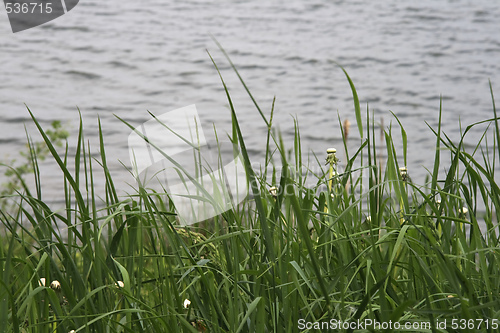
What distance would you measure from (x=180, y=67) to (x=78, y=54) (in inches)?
92.2

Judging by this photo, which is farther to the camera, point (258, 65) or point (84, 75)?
point (258, 65)

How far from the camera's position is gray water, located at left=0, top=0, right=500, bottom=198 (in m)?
9.24

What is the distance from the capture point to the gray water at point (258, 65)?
9242 mm

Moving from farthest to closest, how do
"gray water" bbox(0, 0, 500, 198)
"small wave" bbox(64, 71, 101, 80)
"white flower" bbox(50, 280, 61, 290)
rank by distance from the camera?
"small wave" bbox(64, 71, 101, 80), "gray water" bbox(0, 0, 500, 198), "white flower" bbox(50, 280, 61, 290)

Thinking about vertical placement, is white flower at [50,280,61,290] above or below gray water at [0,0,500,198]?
above

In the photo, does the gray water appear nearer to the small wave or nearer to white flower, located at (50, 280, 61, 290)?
the small wave

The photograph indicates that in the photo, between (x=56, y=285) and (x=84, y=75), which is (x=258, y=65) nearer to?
(x=84, y=75)

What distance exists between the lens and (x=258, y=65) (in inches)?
455

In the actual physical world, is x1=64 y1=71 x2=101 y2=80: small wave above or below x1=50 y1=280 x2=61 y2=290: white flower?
below

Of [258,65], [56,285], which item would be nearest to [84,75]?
[258,65]

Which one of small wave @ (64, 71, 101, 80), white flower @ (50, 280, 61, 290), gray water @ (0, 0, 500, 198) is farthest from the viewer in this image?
small wave @ (64, 71, 101, 80)

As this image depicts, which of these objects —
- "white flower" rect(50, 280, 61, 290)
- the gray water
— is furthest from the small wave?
"white flower" rect(50, 280, 61, 290)

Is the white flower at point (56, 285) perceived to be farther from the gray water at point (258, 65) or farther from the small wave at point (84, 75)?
the small wave at point (84, 75)

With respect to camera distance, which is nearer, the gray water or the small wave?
the gray water
